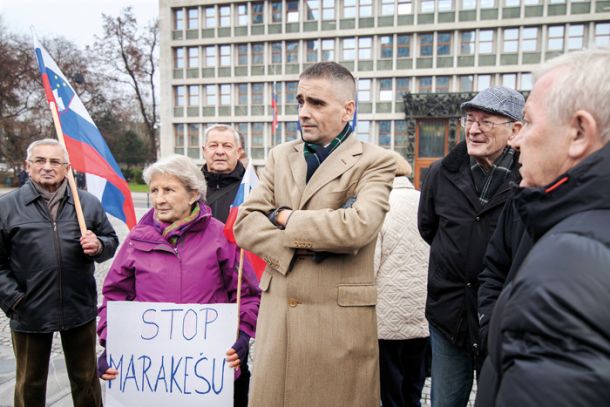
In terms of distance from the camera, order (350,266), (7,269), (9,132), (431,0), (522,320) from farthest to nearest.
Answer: (431,0)
(9,132)
(7,269)
(350,266)
(522,320)

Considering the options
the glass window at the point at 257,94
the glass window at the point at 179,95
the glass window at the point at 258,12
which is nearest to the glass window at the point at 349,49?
the glass window at the point at 257,94

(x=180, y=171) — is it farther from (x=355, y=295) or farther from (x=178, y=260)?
(x=355, y=295)

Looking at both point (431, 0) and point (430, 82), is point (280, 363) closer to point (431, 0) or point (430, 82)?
point (430, 82)

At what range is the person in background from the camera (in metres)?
2.80

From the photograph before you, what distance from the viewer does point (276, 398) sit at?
6.25 ft

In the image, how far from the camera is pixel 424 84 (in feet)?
114

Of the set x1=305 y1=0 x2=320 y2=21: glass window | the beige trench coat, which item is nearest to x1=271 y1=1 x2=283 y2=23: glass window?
x1=305 y1=0 x2=320 y2=21: glass window

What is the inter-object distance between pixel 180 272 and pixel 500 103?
5.98 feet

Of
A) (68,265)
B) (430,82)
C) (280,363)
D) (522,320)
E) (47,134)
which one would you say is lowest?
(280,363)

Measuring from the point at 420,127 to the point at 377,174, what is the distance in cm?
3423

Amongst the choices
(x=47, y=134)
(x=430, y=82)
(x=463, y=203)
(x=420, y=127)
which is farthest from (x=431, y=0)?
(x=463, y=203)

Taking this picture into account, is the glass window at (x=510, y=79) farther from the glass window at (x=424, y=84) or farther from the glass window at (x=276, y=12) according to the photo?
the glass window at (x=276, y=12)

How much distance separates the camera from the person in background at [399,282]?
2.80 metres

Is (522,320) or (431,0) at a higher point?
(431,0)
